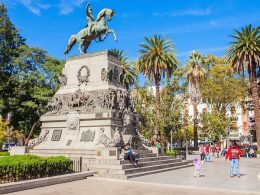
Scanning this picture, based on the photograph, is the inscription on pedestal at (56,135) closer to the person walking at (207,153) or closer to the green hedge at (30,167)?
the green hedge at (30,167)

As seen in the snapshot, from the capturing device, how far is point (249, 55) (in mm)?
43469

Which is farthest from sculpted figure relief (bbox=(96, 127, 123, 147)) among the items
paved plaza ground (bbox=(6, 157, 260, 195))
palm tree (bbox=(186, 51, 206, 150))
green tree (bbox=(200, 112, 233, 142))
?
palm tree (bbox=(186, 51, 206, 150))

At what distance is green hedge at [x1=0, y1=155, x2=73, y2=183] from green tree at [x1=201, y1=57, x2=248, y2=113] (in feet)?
125

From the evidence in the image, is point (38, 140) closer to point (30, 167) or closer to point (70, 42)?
point (70, 42)

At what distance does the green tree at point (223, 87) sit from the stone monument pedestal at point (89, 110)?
28.1 meters

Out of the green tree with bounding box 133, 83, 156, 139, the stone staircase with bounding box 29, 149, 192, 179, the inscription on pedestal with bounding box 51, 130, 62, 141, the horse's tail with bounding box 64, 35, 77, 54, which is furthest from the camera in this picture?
the green tree with bounding box 133, 83, 156, 139

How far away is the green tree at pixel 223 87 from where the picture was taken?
50969 millimetres

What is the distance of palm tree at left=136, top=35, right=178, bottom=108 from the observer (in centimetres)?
4656

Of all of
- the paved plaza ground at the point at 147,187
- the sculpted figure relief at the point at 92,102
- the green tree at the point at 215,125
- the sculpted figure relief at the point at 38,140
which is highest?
the sculpted figure relief at the point at 92,102

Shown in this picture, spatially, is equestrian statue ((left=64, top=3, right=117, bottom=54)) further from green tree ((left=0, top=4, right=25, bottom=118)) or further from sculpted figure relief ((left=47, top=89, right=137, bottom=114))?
green tree ((left=0, top=4, right=25, bottom=118))

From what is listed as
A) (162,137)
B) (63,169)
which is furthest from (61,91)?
(162,137)

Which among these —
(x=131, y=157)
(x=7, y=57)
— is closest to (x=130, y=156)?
(x=131, y=157)

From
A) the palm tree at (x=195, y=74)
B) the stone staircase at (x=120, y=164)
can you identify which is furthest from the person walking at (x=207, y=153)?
the palm tree at (x=195, y=74)

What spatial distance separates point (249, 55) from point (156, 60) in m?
12.4
